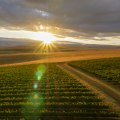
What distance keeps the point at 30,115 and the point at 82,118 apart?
3.74m

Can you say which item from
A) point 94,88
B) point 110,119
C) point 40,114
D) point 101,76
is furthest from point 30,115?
point 101,76

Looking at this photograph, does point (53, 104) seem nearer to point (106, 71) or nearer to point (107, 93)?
point (107, 93)

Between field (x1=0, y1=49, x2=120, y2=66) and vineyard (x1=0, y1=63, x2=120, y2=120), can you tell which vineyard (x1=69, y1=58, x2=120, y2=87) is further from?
field (x1=0, y1=49, x2=120, y2=66)

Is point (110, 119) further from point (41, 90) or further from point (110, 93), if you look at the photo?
point (41, 90)

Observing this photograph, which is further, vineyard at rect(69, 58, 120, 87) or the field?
the field

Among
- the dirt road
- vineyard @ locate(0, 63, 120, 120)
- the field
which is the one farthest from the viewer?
the field

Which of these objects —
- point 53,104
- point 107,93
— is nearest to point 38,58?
point 107,93

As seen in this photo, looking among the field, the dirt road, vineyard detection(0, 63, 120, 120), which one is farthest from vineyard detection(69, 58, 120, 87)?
the field

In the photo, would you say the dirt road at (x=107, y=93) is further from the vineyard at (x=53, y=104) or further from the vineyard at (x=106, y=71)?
the vineyard at (x=106, y=71)

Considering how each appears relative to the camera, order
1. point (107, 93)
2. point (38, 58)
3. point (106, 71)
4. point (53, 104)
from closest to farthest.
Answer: point (53, 104) → point (107, 93) → point (106, 71) → point (38, 58)

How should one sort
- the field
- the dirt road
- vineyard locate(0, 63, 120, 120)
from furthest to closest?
the field, the dirt road, vineyard locate(0, 63, 120, 120)

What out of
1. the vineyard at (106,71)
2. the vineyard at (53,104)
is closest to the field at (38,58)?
the vineyard at (106,71)

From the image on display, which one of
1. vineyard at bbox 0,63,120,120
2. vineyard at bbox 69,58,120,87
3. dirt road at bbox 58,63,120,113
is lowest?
vineyard at bbox 0,63,120,120

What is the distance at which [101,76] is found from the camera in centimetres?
4228
